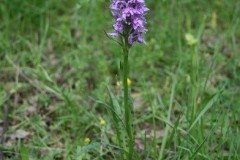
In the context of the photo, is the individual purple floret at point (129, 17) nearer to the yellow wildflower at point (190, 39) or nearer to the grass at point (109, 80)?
the grass at point (109, 80)

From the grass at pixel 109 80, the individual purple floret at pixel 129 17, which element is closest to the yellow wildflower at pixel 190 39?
the grass at pixel 109 80

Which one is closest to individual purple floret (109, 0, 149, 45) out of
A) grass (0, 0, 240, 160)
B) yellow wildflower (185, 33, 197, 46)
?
grass (0, 0, 240, 160)

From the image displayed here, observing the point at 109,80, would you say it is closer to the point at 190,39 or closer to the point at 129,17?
the point at 190,39

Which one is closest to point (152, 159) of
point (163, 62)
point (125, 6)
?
point (125, 6)

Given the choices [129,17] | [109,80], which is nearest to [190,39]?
[109,80]

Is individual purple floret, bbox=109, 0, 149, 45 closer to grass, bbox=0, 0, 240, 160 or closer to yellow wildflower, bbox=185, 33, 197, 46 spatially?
grass, bbox=0, 0, 240, 160

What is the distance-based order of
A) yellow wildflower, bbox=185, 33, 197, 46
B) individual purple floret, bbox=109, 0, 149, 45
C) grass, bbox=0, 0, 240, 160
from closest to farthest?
individual purple floret, bbox=109, 0, 149, 45, grass, bbox=0, 0, 240, 160, yellow wildflower, bbox=185, 33, 197, 46
